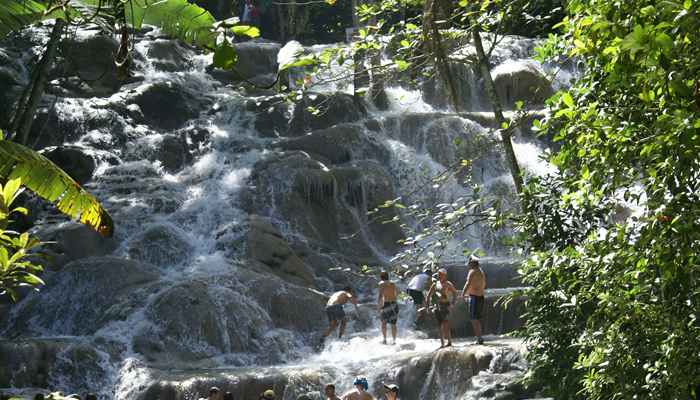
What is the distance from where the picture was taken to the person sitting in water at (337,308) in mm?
18375

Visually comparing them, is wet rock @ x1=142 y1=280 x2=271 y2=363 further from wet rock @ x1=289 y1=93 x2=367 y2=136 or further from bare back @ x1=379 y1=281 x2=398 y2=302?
wet rock @ x1=289 y1=93 x2=367 y2=136

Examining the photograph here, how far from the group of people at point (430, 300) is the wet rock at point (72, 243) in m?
5.81

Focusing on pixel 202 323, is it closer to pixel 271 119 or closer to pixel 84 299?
pixel 84 299

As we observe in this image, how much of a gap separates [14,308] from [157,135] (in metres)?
9.20

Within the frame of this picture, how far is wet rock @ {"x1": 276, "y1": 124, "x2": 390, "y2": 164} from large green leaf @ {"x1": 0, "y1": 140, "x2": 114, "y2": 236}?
20164 mm

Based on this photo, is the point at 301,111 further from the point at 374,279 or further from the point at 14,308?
the point at 14,308

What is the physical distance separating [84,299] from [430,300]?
685 cm

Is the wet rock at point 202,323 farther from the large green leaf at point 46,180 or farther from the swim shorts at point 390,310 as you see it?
the large green leaf at point 46,180

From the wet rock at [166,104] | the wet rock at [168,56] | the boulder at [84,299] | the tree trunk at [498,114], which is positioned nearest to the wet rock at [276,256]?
the boulder at [84,299]

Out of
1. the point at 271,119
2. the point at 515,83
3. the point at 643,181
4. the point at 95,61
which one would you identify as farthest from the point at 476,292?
the point at 95,61

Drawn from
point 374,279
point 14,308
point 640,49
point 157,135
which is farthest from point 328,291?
point 640,49

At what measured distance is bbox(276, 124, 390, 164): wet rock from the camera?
26.2 meters

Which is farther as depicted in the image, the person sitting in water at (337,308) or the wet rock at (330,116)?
the wet rock at (330,116)

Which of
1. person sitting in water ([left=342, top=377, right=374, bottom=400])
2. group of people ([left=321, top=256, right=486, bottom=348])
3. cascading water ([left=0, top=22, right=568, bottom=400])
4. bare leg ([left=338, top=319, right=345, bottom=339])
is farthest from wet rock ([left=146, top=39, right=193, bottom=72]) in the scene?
person sitting in water ([left=342, top=377, right=374, bottom=400])
